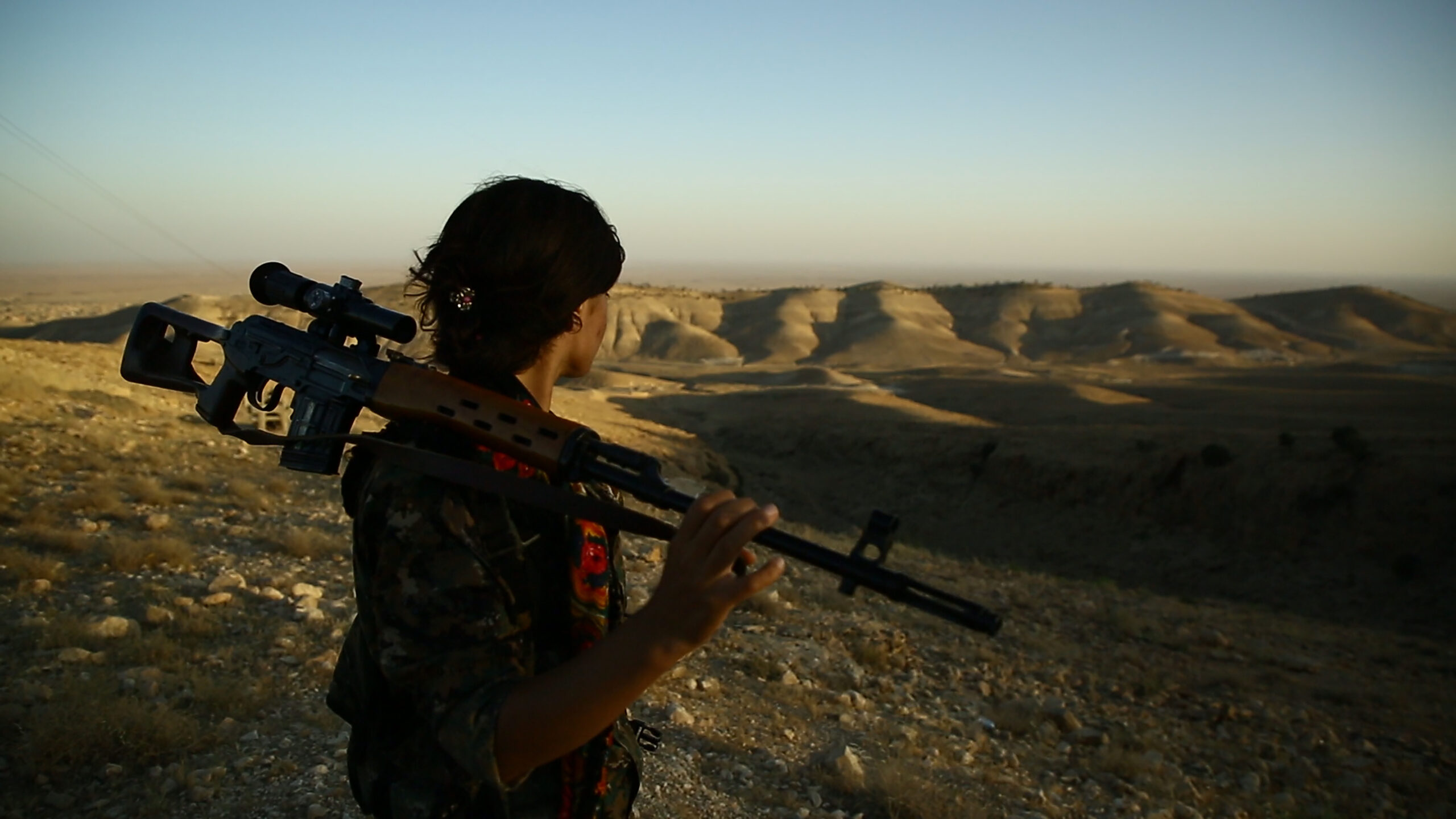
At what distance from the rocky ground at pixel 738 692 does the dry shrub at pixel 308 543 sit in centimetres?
3

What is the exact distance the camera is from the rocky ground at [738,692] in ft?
13.7

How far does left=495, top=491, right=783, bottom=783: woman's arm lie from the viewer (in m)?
1.23

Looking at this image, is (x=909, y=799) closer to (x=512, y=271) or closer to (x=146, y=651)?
(x=512, y=271)

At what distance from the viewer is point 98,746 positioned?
3949 millimetres

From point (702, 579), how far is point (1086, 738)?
20.9ft

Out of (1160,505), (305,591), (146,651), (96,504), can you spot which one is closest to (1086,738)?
(305,591)

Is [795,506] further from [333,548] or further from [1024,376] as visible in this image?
[1024,376]

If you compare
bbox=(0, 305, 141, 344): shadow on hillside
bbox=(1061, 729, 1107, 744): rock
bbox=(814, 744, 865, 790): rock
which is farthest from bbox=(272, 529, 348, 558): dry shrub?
bbox=(0, 305, 141, 344): shadow on hillside

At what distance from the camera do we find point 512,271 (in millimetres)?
1536

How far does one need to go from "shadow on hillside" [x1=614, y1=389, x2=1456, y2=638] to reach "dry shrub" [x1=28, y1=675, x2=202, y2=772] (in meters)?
17.7

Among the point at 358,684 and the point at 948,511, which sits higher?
the point at 358,684

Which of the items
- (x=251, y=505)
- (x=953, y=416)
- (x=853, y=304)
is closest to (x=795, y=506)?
(x=953, y=416)

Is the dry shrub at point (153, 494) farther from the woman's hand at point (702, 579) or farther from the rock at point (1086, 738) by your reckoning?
the woman's hand at point (702, 579)

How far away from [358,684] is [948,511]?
22.9 meters
